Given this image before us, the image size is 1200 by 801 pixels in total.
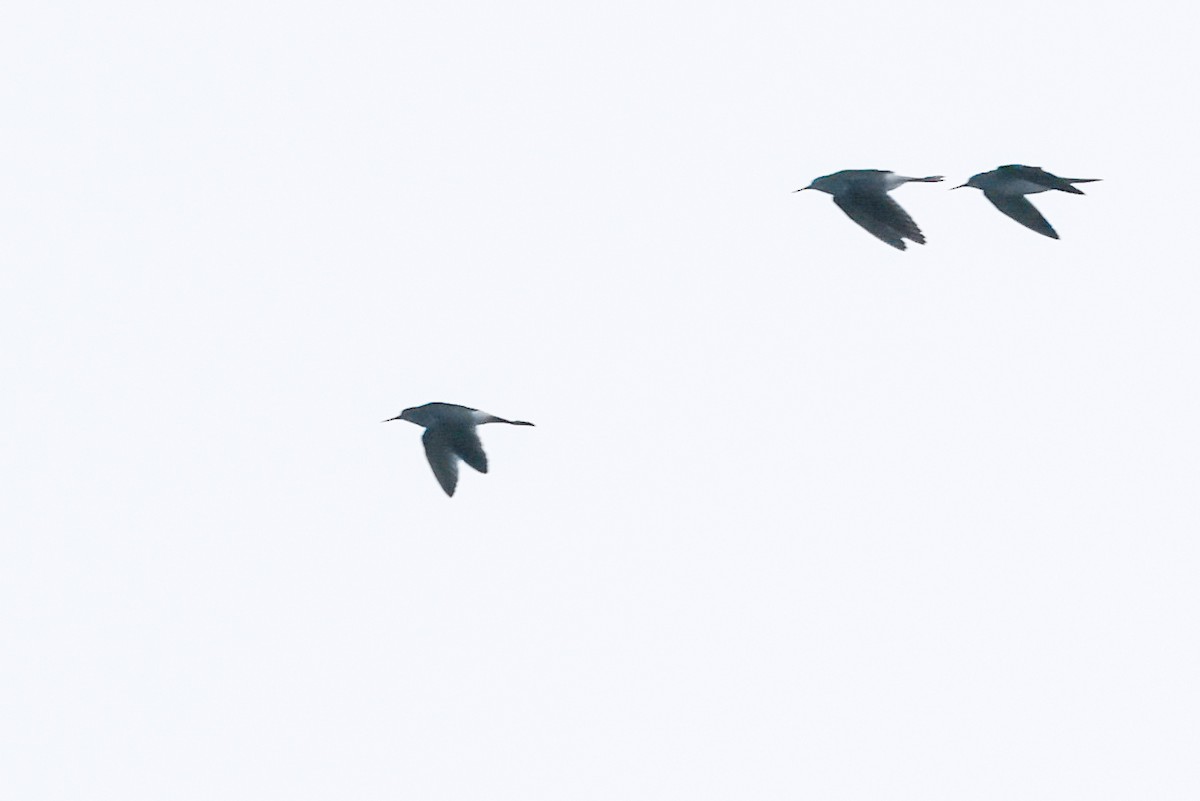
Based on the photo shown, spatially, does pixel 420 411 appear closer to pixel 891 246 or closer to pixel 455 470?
pixel 455 470

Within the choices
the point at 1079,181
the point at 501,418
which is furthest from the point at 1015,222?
the point at 501,418

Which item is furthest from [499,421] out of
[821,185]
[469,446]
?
[821,185]

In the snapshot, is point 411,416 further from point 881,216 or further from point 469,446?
point 881,216

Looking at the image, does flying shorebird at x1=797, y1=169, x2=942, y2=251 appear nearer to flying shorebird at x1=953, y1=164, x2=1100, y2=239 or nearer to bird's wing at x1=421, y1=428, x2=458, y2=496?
flying shorebird at x1=953, y1=164, x2=1100, y2=239

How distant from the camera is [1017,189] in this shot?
44031mm

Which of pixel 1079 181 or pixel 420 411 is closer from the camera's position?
pixel 1079 181

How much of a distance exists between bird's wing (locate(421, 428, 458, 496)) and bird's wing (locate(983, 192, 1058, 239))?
1219 cm

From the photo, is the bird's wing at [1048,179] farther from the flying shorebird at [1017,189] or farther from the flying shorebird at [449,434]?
the flying shorebird at [449,434]

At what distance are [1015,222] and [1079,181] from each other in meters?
2.75

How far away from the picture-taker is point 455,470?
45.9 m

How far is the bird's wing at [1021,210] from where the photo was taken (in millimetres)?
44156

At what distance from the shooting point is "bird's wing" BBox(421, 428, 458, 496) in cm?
4569

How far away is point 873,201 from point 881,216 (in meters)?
0.36

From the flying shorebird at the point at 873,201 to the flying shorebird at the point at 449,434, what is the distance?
8.23 metres
